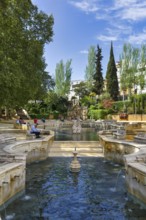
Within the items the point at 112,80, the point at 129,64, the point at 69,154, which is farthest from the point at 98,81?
the point at 69,154

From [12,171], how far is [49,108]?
52941 mm

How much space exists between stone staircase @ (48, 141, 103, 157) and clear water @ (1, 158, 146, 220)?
2.99 m

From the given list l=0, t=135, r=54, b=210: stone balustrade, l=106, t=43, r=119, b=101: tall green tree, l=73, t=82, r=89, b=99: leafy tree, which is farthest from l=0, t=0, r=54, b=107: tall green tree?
l=73, t=82, r=89, b=99: leafy tree

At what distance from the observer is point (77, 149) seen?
18297 millimetres

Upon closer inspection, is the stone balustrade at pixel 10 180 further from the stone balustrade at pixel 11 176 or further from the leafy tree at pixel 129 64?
the leafy tree at pixel 129 64

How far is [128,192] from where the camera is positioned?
33.0 feet

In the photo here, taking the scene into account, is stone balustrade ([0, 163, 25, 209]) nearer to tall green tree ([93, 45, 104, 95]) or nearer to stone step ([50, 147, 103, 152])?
→ stone step ([50, 147, 103, 152])

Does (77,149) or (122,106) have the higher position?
(122,106)

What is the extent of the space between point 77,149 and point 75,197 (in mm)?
8538

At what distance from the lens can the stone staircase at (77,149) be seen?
1753cm

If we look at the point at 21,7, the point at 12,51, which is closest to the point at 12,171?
the point at 12,51

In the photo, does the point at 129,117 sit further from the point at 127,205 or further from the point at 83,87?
the point at 127,205

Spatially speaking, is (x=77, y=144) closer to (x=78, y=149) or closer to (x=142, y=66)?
(x=78, y=149)

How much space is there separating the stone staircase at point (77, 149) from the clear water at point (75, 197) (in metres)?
2.99
